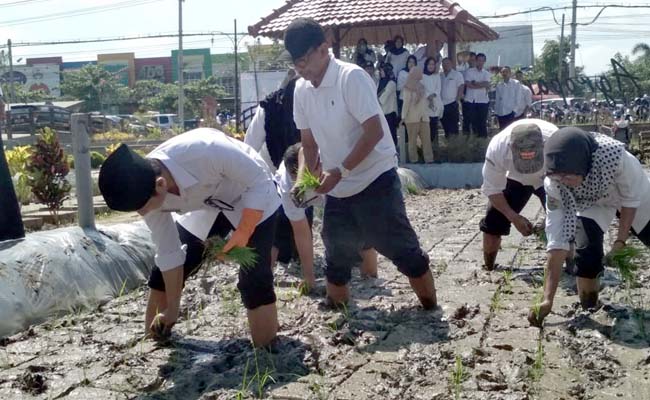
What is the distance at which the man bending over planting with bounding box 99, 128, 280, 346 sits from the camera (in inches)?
152

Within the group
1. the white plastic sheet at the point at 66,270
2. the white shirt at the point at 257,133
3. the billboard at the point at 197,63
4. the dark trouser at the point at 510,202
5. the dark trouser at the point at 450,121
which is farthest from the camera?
the billboard at the point at 197,63

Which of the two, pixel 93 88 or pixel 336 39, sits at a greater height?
pixel 93 88

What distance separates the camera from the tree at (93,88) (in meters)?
65.5

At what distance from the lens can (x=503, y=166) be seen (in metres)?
6.29

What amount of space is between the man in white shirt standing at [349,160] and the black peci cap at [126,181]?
4.49 ft

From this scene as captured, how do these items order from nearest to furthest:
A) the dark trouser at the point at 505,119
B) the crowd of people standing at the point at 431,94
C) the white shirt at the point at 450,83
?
the crowd of people standing at the point at 431,94, the white shirt at the point at 450,83, the dark trouser at the point at 505,119

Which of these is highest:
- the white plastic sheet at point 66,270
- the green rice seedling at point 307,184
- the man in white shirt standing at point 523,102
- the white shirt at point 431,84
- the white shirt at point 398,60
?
the white shirt at point 398,60

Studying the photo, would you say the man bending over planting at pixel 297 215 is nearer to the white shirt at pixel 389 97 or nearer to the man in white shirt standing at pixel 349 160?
the man in white shirt standing at pixel 349 160

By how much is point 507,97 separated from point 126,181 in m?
13.1

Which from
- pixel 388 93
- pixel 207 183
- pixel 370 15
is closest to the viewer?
pixel 207 183

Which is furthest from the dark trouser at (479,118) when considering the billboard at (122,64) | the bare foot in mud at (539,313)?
the billboard at (122,64)

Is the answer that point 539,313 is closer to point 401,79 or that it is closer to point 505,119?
point 401,79

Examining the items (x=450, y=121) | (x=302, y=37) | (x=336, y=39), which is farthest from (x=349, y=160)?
(x=336, y=39)

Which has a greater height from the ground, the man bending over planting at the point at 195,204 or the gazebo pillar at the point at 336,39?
the gazebo pillar at the point at 336,39
